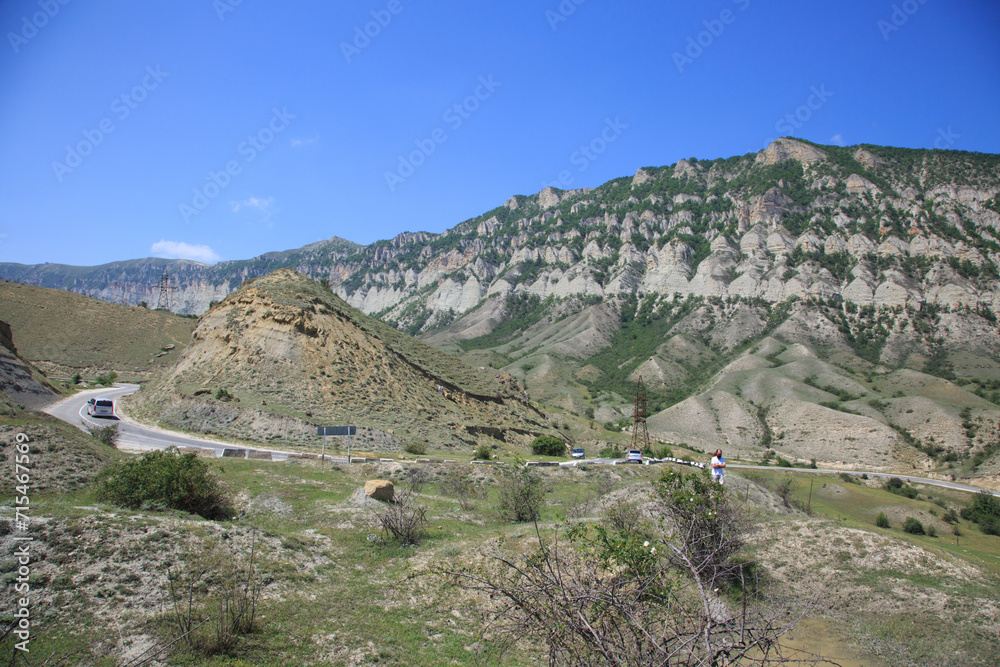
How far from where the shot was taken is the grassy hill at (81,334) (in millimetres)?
60094

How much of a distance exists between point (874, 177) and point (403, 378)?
17705cm

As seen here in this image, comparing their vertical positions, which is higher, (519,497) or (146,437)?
(146,437)

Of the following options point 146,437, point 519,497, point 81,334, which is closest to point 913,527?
point 519,497

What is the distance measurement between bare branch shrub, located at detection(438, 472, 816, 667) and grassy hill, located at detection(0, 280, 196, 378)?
6892 cm

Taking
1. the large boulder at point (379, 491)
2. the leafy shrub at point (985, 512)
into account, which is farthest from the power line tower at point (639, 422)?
the large boulder at point (379, 491)

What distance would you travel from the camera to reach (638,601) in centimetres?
556

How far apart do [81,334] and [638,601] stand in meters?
80.3

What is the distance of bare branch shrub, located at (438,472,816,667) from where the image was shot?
171 inches

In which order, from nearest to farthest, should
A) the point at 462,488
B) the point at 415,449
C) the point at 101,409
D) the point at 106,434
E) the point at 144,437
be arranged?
the point at 462,488 < the point at 106,434 < the point at 144,437 < the point at 101,409 < the point at 415,449

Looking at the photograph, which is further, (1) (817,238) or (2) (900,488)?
(1) (817,238)

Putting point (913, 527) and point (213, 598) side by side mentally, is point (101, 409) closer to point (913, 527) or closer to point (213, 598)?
point (213, 598)

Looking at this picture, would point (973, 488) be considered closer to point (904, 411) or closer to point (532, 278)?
point (904, 411)

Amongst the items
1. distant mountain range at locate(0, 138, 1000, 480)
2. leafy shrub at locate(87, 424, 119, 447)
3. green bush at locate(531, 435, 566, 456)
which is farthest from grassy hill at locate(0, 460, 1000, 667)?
green bush at locate(531, 435, 566, 456)

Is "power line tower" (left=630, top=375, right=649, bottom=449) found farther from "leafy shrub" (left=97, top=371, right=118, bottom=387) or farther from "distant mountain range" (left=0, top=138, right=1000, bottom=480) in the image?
"leafy shrub" (left=97, top=371, right=118, bottom=387)
